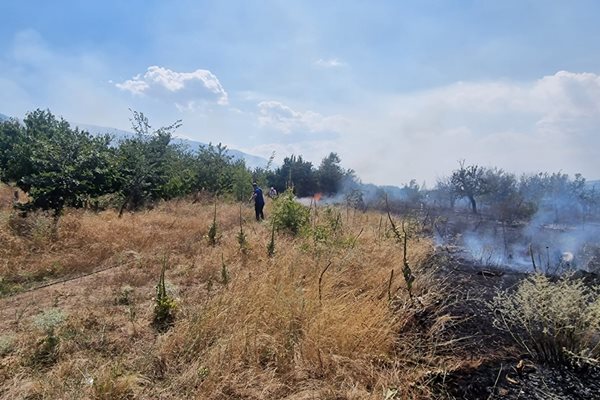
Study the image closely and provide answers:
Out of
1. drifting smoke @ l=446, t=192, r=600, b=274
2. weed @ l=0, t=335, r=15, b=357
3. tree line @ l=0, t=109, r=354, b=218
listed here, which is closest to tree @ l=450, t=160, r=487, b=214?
drifting smoke @ l=446, t=192, r=600, b=274

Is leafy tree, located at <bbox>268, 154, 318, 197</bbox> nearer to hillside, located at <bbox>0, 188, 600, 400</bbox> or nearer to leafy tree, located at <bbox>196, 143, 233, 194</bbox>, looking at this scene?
leafy tree, located at <bbox>196, 143, 233, 194</bbox>

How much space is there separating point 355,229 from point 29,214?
7058 millimetres

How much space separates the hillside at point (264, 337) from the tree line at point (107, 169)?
11.2 feet

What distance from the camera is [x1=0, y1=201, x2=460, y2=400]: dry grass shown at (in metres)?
2.49

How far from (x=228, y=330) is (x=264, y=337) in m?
0.32

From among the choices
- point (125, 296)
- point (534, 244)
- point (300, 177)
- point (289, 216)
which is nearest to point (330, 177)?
point (300, 177)

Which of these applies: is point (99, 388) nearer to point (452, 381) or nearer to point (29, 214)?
point (452, 381)

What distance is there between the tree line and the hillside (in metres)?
3.42

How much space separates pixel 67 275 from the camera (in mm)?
5422

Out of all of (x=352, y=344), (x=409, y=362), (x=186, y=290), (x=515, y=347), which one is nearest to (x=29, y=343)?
(x=186, y=290)

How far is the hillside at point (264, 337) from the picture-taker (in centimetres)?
251

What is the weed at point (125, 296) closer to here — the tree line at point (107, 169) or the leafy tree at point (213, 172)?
the tree line at point (107, 169)

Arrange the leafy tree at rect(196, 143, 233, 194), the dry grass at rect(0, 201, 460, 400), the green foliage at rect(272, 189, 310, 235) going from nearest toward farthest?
the dry grass at rect(0, 201, 460, 400)
the green foliage at rect(272, 189, 310, 235)
the leafy tree at rect(196, 143, 233, 194)

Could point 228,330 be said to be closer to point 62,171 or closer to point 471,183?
point 62,171
